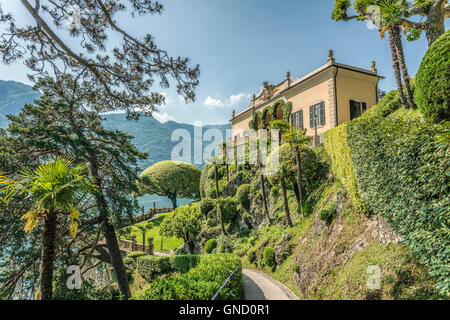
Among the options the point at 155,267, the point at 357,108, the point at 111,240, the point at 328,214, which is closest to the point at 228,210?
the point at 155,267

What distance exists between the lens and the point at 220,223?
22031 mm

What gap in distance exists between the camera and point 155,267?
1986 cm

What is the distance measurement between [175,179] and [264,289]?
108ft

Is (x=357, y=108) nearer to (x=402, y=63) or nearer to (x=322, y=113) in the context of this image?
(x=322, y=113)

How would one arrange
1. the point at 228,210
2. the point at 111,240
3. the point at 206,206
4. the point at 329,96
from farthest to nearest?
the point at 206,206, the point at 228,210, the point at 329,96, the point at 111,240

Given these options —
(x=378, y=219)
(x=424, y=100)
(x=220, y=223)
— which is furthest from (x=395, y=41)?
(x=220, y=223)

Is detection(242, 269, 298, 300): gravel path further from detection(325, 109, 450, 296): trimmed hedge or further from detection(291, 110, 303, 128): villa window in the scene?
detection(291, 110, 303, 128): villa window

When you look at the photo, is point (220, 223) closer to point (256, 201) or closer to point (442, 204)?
point (256, 201)

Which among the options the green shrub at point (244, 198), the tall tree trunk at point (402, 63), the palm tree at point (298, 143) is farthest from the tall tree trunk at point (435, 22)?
the green shrub at point (244, 198)

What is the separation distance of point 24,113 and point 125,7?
672cm

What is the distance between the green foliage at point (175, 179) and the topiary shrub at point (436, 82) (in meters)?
37.7

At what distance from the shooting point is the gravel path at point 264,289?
28.8 ft

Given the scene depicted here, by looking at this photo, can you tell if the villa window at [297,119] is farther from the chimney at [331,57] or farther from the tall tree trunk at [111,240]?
the tall tree trunk at [111,240]
